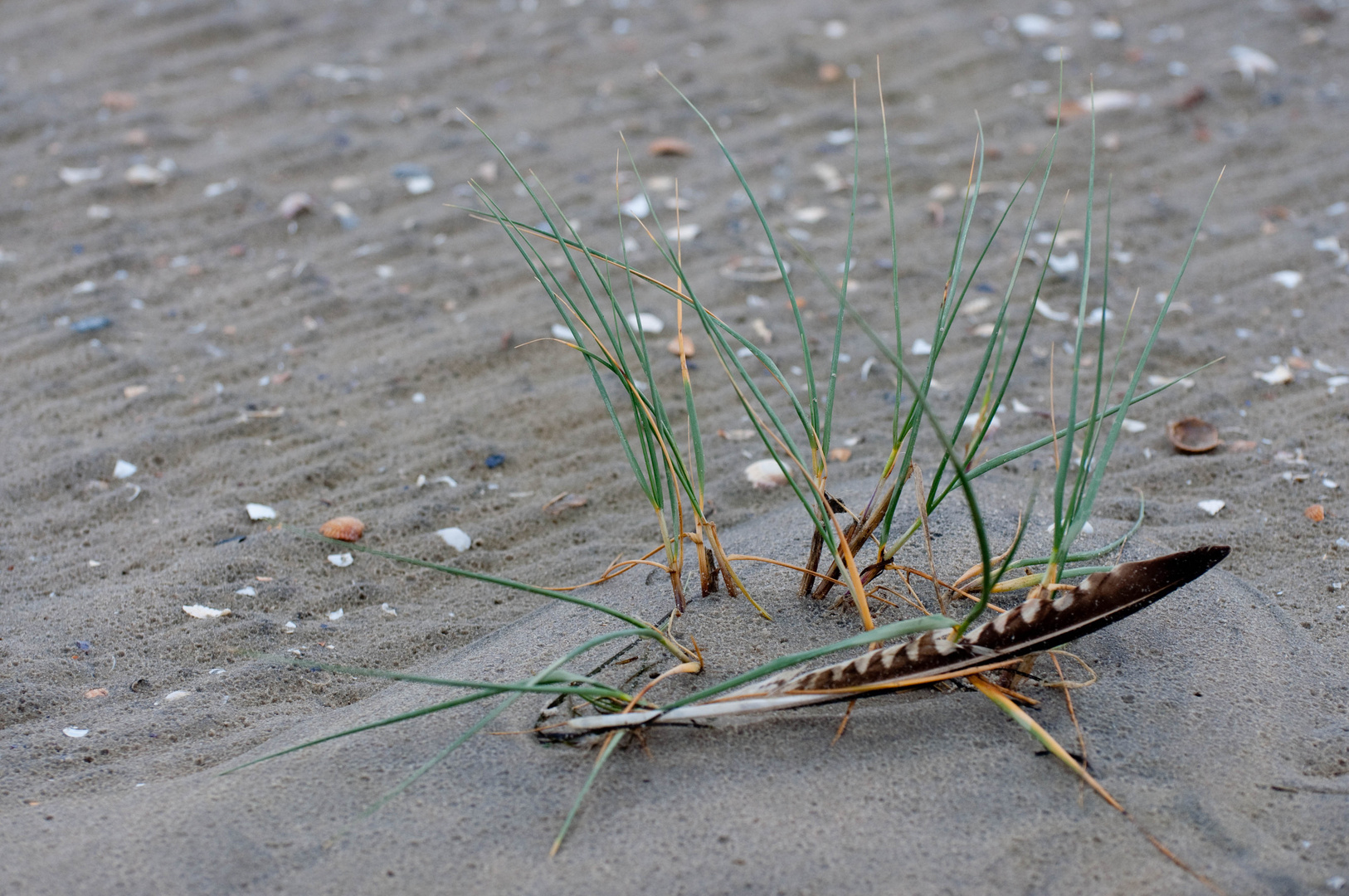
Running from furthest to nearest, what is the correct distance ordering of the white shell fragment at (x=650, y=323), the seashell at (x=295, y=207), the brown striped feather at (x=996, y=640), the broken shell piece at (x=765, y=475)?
the seashell at (x=295, y=207) < the white shell fragment at (x=650, y=323) < the broken shell piece at (x=765, y=475) < the brown striped feather at (x=996, y=640)

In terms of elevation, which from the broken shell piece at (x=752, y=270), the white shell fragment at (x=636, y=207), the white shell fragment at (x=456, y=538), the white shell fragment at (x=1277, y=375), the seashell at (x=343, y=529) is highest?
the white shell fragment at (x=636, y=207)

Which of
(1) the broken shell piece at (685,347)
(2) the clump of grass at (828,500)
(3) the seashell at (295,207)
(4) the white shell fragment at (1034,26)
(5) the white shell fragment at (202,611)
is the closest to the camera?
(2) the clump of grass at (828,500)

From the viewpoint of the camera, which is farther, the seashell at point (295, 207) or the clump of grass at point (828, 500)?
the seashell at point (295, 207)

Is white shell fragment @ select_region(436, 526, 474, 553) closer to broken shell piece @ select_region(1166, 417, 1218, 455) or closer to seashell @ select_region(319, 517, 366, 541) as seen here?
seashell @ select_region(319, 517, 366, 541)

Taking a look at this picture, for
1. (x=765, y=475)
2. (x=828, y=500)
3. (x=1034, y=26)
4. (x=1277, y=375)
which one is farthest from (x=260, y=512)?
(x=1034, y=26)

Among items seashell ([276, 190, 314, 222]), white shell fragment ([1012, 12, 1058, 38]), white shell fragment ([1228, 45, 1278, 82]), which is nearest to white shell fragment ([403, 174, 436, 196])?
seashell ([276, 190, 314, 222])

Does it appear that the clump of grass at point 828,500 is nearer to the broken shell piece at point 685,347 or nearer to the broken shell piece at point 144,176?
the broken shell piece at point 685,347

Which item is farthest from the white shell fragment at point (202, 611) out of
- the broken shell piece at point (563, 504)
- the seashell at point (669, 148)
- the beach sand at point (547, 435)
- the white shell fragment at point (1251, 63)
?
the white shell fragment at point (1251, 63)

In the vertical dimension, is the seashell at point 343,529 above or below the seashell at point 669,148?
below

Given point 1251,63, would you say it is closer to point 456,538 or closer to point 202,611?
point 456,538
